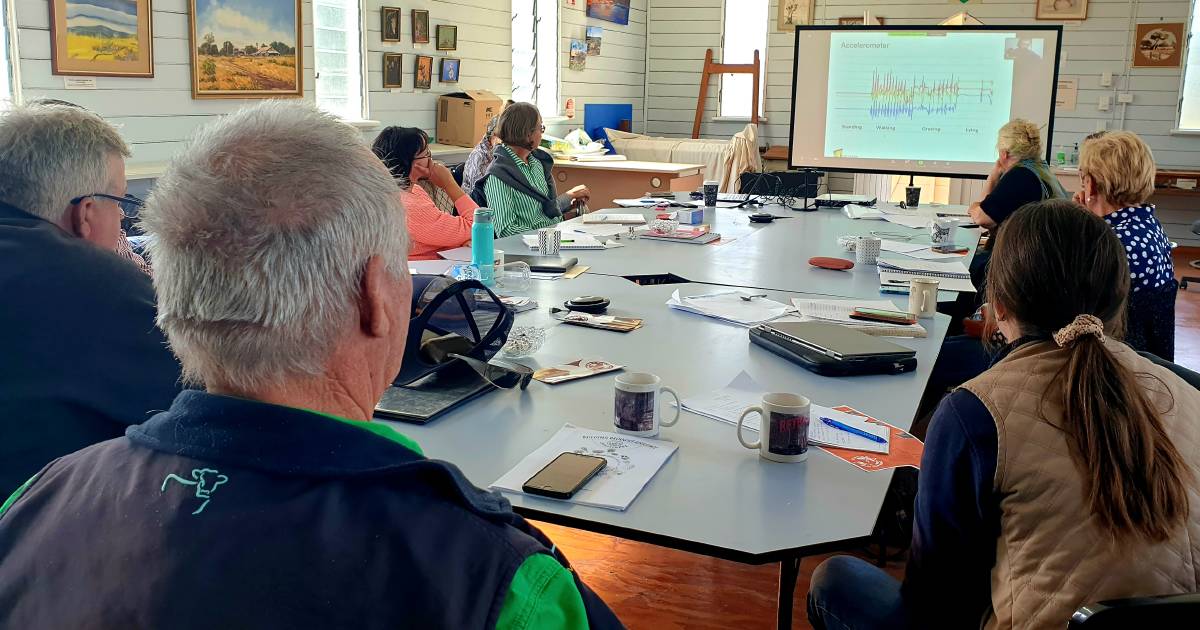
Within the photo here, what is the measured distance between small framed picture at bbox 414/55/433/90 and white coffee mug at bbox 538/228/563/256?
310cm

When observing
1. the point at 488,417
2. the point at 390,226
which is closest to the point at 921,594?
the point at 488,417

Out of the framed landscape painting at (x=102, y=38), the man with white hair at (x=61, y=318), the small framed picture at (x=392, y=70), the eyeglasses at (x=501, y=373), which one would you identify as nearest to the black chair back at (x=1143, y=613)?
the eyeglasses at (x=501, y=373)

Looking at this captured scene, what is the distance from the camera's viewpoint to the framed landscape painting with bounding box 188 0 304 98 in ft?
14.5

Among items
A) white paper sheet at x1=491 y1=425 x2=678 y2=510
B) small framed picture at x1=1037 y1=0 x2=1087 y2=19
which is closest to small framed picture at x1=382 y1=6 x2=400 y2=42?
white paper sheet at x1=491 y1=425 x2=678 y2=510

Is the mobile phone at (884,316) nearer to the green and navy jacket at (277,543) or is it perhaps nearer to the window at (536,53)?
the green and navy jacket at (277,543)

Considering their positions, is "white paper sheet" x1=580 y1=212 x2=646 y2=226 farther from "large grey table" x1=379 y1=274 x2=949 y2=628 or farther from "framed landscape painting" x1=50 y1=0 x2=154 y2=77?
"framed landscape painting" x1=50 y1=0 x2=154 y2=77

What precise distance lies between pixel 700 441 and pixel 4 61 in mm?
3214

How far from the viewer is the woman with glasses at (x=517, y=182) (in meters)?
4.47

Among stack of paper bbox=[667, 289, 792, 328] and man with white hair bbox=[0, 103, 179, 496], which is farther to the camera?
stack of paper bbox=[667, 289, 792, 328]

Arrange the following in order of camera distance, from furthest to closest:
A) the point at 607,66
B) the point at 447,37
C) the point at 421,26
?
the point at 607,66 → the point at 447,37 → the point at 421,26

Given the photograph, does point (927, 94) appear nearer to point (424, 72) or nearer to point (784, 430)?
point (424, 72)

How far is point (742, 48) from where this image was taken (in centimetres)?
962

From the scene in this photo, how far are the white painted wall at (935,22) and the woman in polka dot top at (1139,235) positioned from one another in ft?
19.2

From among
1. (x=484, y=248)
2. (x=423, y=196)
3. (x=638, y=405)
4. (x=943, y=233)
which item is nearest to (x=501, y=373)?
(x=638, y=405)
